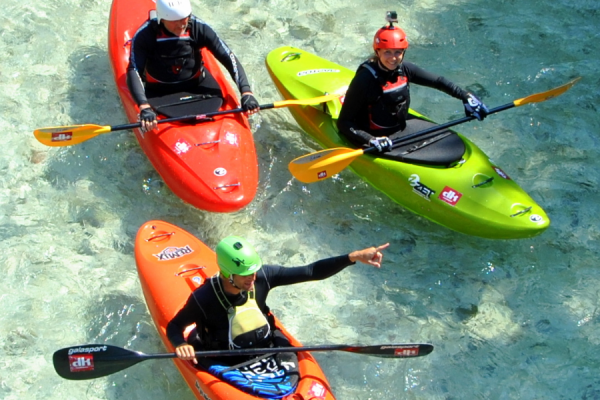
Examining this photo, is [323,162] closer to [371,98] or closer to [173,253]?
[371,98]

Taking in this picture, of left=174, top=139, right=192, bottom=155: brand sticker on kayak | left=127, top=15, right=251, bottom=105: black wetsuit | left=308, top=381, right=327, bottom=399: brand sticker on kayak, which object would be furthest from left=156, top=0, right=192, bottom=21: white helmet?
left=308, top=381, right=327, bottom=399: brand sticker on kayak

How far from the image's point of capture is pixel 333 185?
21.1 feet

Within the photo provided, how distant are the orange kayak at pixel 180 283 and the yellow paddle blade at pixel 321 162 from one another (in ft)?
2.97

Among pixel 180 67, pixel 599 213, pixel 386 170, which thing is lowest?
pixel 599 213

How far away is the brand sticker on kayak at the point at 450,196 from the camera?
5.72 meters

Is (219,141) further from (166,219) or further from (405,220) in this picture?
(405,220)

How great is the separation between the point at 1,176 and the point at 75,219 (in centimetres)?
82

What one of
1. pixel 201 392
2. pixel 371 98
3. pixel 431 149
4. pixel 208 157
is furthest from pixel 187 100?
pixel 201 392

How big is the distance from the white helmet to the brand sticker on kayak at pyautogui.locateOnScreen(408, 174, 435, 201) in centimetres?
205

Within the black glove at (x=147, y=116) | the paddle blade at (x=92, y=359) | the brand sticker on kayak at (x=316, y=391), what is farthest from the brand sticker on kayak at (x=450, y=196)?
the paddle blade at (x=92, y=359)

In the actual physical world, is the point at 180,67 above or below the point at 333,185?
above

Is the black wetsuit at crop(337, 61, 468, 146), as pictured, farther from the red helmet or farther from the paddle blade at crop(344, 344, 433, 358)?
the paddle blade at crop(344, 344, 433, 358)

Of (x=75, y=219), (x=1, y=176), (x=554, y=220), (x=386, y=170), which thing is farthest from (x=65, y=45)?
(x=554, y=220)

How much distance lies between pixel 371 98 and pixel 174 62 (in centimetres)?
155
